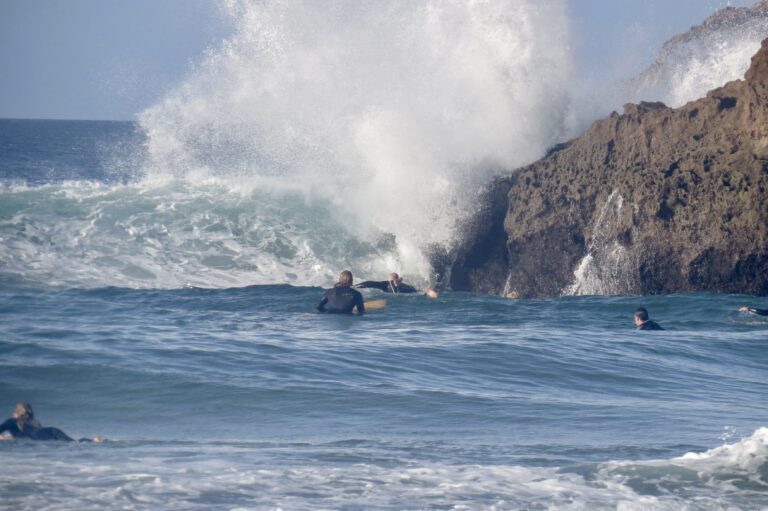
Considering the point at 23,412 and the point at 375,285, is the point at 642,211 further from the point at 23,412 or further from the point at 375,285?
the point at 23,412

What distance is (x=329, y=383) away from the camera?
973 centimetres

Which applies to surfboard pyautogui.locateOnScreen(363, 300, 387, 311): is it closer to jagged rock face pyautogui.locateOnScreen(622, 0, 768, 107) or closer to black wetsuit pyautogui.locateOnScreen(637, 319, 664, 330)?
black wetsuit pyautogui.locateOnScreen(637, 319, 664, 330)

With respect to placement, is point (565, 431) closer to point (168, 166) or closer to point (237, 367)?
point (237, 367)

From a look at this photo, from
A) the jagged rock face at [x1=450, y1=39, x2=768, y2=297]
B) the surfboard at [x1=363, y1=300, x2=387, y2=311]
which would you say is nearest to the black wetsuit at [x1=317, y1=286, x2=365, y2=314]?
the surfboard at [x1=363, y1=300, x2=387, y2=311]

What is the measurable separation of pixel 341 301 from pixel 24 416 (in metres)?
6.81

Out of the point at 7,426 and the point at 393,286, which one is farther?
the point at 393,286

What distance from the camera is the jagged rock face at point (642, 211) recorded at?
48.2 ft

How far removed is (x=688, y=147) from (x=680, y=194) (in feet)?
3.43

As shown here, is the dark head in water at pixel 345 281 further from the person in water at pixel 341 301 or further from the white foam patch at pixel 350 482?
the white foam patch at pixel 350 482

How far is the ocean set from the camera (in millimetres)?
6426

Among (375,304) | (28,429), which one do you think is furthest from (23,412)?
(375,304)

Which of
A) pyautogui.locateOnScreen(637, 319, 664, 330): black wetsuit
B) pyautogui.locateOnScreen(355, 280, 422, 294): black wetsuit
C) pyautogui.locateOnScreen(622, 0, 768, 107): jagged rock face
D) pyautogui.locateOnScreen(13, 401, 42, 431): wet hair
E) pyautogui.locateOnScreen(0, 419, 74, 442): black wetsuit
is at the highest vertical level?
pyautogui.locateOnScreen(622, 0, 768, 107): jagged rock face

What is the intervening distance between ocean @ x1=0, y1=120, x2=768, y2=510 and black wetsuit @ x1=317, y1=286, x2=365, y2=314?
27 cm

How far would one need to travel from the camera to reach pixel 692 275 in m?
14.9
